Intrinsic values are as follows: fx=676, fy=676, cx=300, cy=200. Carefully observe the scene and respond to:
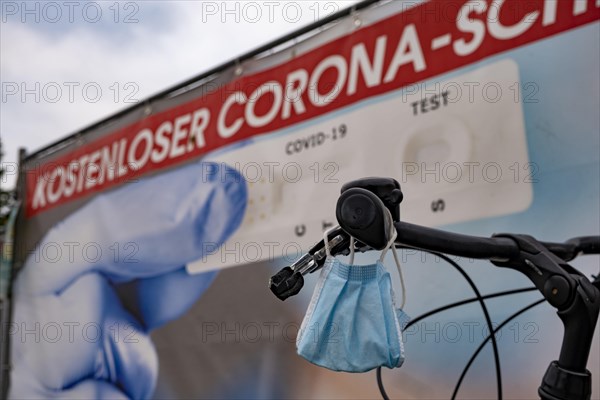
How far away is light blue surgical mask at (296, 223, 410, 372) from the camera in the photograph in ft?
2.83

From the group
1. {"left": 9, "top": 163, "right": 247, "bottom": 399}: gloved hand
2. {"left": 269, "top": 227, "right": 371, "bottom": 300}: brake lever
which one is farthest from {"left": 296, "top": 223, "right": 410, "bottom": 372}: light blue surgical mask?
{"left": 9, "top": 163, "right": 247, "bottom": 399}: gloved hand

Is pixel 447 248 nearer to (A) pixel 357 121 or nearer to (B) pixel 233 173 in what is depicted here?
(A) pixel 357 121

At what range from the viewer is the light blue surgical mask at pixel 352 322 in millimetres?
861

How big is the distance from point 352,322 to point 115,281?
2.41 meters

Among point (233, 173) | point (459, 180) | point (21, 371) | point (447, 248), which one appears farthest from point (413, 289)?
point (21, 371)

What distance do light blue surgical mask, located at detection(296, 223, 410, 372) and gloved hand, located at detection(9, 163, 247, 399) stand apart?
172 cm

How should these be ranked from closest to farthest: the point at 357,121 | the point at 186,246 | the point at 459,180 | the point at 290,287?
the point at 290,287 < the point at 459,180 < the point at 357,121 < the point at 186,246

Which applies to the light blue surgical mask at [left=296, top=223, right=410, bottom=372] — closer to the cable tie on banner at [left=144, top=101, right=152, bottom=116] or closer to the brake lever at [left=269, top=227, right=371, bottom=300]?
the brake lever at [left=269, top=227, right=371, bottom=300]

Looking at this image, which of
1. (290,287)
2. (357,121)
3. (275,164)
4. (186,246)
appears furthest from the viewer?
(186,246)

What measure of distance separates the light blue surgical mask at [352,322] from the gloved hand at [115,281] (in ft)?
5.66

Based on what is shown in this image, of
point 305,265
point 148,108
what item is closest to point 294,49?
point 148,108

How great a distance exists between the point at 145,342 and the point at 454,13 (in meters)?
1.85

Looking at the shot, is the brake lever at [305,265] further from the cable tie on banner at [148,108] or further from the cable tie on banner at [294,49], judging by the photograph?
the cable tie on banner at [148,108]

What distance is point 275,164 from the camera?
8.19 feet
